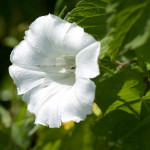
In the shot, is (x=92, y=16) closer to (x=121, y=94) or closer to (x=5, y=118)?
(x=121, y=94)

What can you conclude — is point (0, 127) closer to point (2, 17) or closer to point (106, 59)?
point (2, 17)

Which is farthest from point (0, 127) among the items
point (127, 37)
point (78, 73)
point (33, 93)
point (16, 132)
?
point (127, 37)

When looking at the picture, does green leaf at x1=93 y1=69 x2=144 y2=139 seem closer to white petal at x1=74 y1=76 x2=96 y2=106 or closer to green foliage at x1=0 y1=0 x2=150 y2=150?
green foliage at x1=0 y1=0 x2=150 y2=150

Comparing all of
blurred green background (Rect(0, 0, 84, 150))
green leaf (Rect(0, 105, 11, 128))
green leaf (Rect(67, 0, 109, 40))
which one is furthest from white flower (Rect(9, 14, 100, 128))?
green leaf (Rect(0, 105, 11, 128))

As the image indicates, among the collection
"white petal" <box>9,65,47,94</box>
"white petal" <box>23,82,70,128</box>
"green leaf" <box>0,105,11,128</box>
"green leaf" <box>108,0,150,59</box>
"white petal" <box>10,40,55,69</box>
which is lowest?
"green leaf" <box>0,105,11,128</box>

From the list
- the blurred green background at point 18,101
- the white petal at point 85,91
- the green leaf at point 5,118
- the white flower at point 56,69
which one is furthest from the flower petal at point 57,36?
the green leaf at point 5,118

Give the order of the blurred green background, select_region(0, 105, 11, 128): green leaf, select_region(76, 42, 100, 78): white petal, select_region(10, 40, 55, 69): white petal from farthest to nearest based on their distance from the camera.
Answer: select_region(0, 105, 11, 128): green leaf
the blurred green background
select_region(10, 40, 55, 69): white petal
select_region(76, 42, 100, 78): white petal

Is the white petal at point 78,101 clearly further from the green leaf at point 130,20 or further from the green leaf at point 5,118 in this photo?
the green leaf at point 5,118
